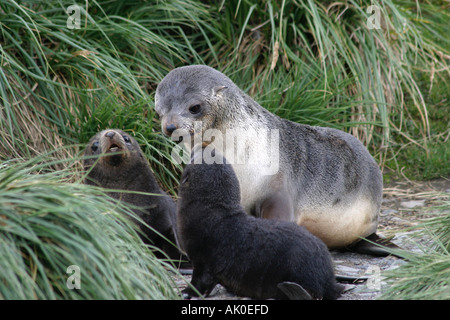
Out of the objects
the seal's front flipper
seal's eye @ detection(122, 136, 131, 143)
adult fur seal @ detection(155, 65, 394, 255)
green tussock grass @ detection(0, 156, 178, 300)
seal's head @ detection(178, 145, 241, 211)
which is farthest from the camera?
seal's eye @ detection(122, 136, 131, 143)

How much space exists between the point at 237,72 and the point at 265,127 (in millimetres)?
2069

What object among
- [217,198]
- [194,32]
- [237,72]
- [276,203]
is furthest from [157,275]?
[194,32]

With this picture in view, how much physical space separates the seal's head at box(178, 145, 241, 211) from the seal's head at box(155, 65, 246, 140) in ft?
2.34

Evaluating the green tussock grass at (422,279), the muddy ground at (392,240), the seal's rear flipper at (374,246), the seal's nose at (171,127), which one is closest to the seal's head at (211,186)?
the muddy ground at (392,240)

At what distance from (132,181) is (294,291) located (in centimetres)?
165

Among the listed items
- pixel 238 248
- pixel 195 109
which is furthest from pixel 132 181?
pixel 238 248

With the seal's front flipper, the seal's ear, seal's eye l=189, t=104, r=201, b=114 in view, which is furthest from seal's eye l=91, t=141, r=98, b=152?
the seal's front flipper

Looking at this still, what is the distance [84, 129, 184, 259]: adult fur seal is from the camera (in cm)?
470

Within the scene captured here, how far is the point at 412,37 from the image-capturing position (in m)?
8.11

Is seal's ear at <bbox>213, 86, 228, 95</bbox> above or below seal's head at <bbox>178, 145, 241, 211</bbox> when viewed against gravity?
above

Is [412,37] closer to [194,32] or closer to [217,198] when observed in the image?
[194,32]

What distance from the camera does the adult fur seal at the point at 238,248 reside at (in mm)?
3703

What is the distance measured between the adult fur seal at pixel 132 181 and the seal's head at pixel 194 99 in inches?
14.7

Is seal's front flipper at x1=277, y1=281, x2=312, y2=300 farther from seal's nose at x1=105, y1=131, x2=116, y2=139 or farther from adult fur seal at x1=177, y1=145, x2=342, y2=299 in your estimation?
seal's nose at x1=105, y1=131, x2=116, y2=139
